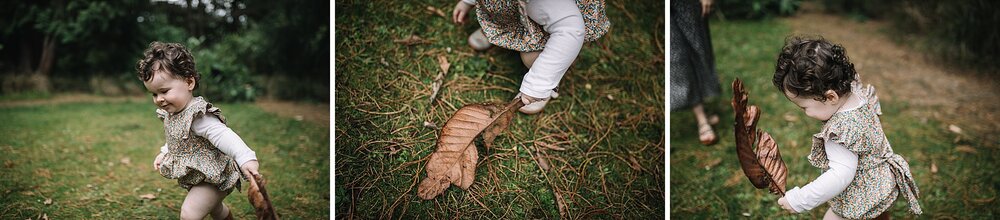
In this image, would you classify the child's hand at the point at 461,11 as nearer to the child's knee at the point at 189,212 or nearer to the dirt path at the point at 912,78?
the child's knee at the point at 189,212

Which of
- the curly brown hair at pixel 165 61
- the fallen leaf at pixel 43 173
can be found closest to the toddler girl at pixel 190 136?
the curly brown hair at pixel 165 61

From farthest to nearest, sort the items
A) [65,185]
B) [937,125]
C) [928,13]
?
1. [928,13]
2. [937,125]
3. [65,185]

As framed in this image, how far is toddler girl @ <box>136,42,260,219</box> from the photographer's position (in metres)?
1.84

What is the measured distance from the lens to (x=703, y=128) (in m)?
2.79

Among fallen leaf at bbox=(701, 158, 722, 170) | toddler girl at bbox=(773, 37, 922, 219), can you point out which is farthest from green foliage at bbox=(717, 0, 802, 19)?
toddler girl at bbox=(773, 37, 922, 219)

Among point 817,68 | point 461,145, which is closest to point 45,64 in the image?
point 461,145

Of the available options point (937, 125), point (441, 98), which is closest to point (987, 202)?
point (937, 125)

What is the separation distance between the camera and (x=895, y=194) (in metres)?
1.90

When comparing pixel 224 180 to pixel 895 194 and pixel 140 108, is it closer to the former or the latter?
pixel 140 108

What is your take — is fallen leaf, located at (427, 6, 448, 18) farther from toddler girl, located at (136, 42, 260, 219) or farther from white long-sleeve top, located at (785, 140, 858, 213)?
white long-sleeve top, located at (785, 140, 858, 213)

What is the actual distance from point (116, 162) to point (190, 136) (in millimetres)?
1159

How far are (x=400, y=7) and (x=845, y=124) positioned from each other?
4.92 ft

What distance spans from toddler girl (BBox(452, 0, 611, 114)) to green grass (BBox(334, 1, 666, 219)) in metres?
0.16

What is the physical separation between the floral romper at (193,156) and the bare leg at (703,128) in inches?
66.5
